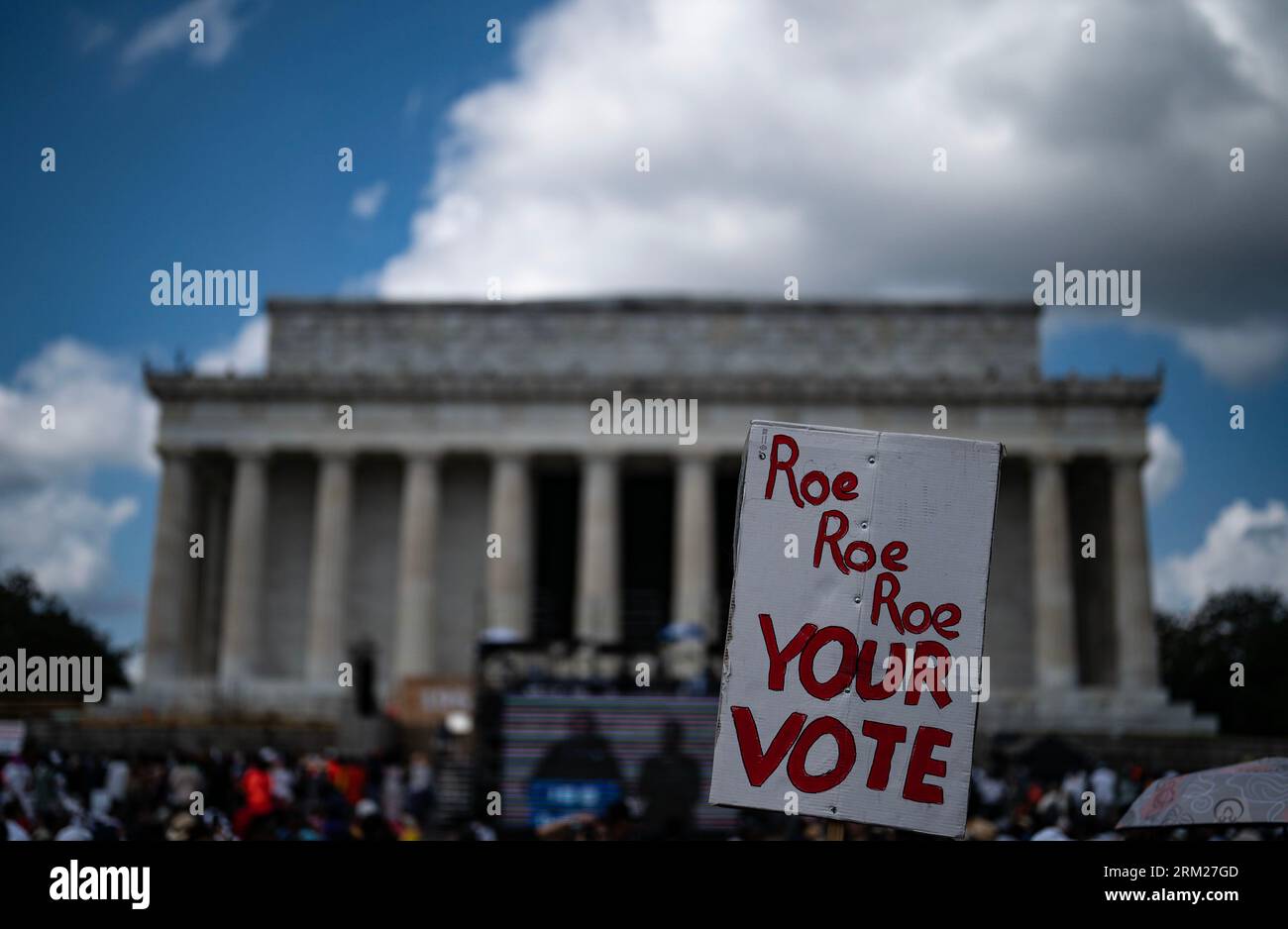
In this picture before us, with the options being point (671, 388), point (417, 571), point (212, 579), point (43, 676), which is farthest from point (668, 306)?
point (43, 676)

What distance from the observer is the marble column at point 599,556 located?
192ft

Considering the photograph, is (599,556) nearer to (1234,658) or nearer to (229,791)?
(229,791)

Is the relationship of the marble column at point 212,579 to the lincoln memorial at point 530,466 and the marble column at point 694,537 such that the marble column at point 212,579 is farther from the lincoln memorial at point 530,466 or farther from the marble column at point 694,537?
the marble column at point 694,537

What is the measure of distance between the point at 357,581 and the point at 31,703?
17291 mm

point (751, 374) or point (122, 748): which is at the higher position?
point (751, 374)

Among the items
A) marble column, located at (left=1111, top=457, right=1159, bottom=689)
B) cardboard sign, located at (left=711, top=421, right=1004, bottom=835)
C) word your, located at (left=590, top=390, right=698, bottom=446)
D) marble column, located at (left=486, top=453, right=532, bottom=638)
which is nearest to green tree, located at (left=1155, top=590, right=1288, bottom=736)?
marble column, located at (left=1111, top=457, right=1159, bottom=689)

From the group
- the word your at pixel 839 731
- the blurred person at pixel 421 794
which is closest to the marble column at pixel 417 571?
the blurred person at pixel 421 794

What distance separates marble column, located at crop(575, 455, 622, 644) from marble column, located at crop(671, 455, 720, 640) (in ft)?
9.03

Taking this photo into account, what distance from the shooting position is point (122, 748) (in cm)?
3900

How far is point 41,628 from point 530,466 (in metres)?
37.2

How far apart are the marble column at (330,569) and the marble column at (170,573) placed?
5550mm
